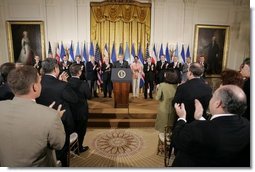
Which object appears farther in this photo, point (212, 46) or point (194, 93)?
point (212, 46)

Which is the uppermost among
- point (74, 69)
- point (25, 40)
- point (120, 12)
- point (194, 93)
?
point (120, 12)

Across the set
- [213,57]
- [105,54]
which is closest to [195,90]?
[213,57]

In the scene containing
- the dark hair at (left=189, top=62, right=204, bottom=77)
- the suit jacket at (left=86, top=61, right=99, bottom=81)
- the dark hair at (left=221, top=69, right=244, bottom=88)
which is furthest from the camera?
the suit jacket at (left=86, top=61, right=99, bottom=81)

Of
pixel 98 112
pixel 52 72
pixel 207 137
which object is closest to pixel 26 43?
pixel 98 112

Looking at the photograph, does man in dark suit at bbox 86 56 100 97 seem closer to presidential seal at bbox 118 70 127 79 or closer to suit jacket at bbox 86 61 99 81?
suit jacket at bbox 86 61 99 81

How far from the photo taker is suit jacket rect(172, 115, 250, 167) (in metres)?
1.62

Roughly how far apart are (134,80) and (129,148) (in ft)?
11.6

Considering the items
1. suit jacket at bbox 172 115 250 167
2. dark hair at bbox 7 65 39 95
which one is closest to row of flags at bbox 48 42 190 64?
dark hair at bbox 7 65 39 95

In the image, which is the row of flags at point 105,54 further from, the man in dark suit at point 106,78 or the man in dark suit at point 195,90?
the man in dark suit at point 195,90

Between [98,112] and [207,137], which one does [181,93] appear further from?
[98,112]

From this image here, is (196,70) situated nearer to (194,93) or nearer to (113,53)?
(194,93)

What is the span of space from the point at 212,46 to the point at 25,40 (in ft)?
20.0

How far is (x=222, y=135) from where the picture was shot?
1.61 meters

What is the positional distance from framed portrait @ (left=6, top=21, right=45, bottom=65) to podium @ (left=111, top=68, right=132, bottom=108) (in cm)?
312
